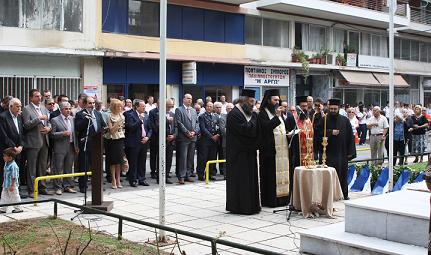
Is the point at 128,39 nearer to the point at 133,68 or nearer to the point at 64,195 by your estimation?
the point at 133,68

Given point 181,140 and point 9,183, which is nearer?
point 9,183

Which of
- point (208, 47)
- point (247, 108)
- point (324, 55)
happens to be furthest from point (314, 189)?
point (324, 55)

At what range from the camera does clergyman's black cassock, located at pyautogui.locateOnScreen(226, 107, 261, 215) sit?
9586 millimetres

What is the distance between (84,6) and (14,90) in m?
4.09

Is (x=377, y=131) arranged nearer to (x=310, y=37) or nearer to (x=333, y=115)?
(x=333, y=115)

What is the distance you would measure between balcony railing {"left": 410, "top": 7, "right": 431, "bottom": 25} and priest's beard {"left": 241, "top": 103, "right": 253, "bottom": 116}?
101 ft

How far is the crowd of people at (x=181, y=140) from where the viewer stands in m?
9.82

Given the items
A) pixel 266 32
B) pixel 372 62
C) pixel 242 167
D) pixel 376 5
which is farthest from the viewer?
pixel 372 62

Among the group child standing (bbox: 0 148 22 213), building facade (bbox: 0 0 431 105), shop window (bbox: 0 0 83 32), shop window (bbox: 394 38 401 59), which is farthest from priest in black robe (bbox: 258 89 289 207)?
shop window (bbox: 394 38 401 59)

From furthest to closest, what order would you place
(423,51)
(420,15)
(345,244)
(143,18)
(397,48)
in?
1. (423,51)
2. (420,15)
3. (397,48)
4. (143,18)
5. (345,244)

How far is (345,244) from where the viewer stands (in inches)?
262

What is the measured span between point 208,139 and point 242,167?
4389mm

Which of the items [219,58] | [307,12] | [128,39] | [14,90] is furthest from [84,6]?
[307,12]

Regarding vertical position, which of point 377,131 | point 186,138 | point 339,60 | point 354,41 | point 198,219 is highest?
point 354,41
